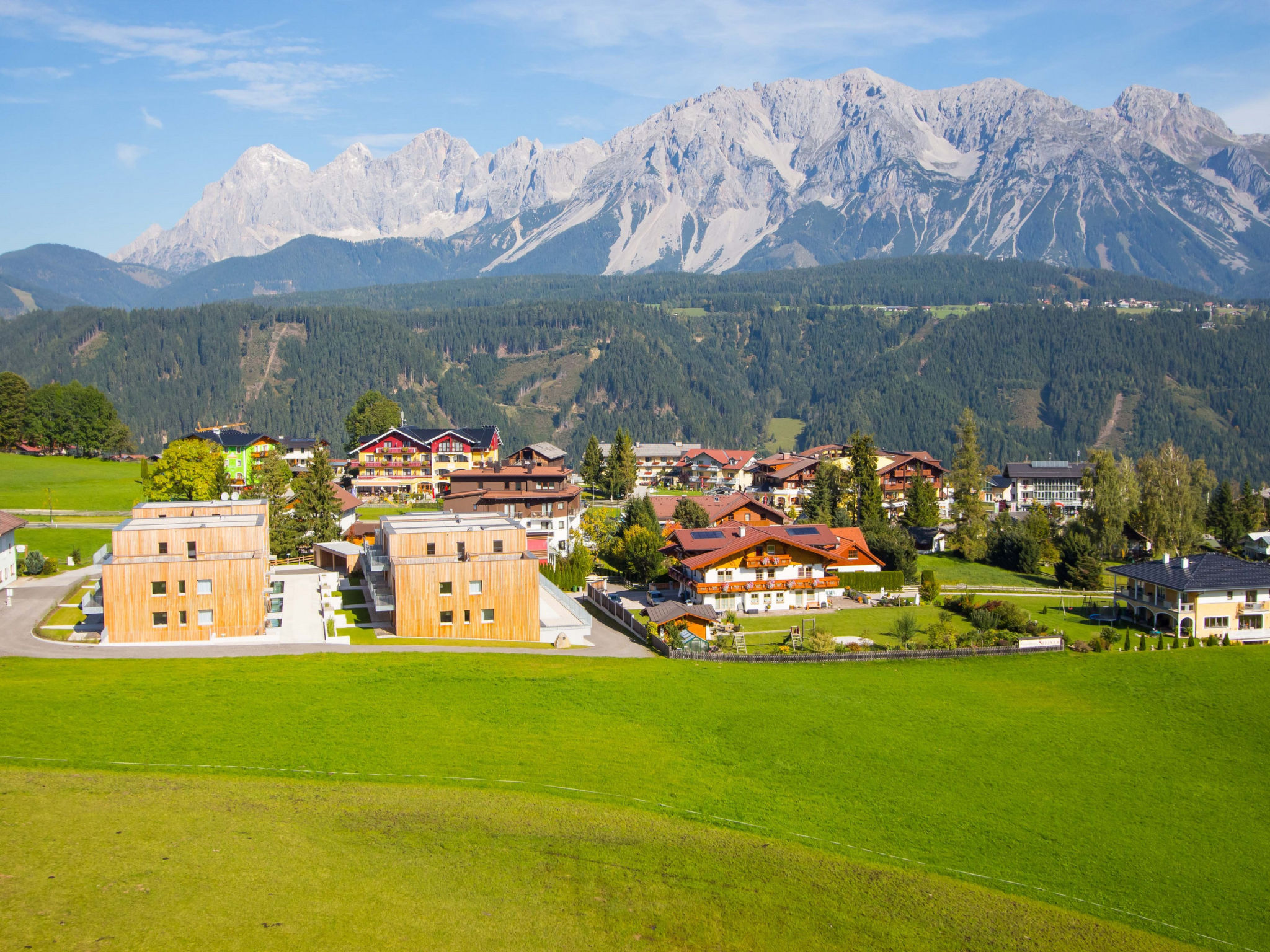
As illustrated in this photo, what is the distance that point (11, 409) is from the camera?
118 m

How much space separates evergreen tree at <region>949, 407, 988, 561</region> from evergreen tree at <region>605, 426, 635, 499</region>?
39075 millimetres

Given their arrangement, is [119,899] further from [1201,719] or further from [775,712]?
[1201,719]

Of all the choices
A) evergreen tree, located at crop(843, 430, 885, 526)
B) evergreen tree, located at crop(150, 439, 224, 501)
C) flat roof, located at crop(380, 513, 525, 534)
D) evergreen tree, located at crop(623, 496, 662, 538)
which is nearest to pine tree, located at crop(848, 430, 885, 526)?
evergreen tree, located at crop(843, 430, 885, 526)

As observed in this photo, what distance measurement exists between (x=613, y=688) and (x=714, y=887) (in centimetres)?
1775

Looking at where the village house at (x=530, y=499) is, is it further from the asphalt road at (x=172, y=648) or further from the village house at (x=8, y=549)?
the village house at (x=8, y=549)

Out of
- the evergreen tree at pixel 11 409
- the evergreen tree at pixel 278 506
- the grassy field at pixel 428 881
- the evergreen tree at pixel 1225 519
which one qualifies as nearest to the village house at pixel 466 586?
the grassy field at pixel 428 881

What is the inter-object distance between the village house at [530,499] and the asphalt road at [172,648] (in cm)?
3022

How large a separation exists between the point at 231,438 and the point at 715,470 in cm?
6708

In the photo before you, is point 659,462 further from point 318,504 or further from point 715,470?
point 318,504

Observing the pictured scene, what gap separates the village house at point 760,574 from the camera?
63.9 metres

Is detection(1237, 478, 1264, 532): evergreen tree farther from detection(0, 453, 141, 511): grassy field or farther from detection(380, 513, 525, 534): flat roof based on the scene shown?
detection(0, 453, 141, 511): grassy field

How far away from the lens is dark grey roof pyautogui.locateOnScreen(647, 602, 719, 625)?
5581 cm

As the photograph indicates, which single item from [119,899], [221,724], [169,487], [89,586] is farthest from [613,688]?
[169,487]

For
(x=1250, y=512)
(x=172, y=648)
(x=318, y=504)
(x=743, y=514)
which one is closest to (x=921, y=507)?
(x=743, y=514)
